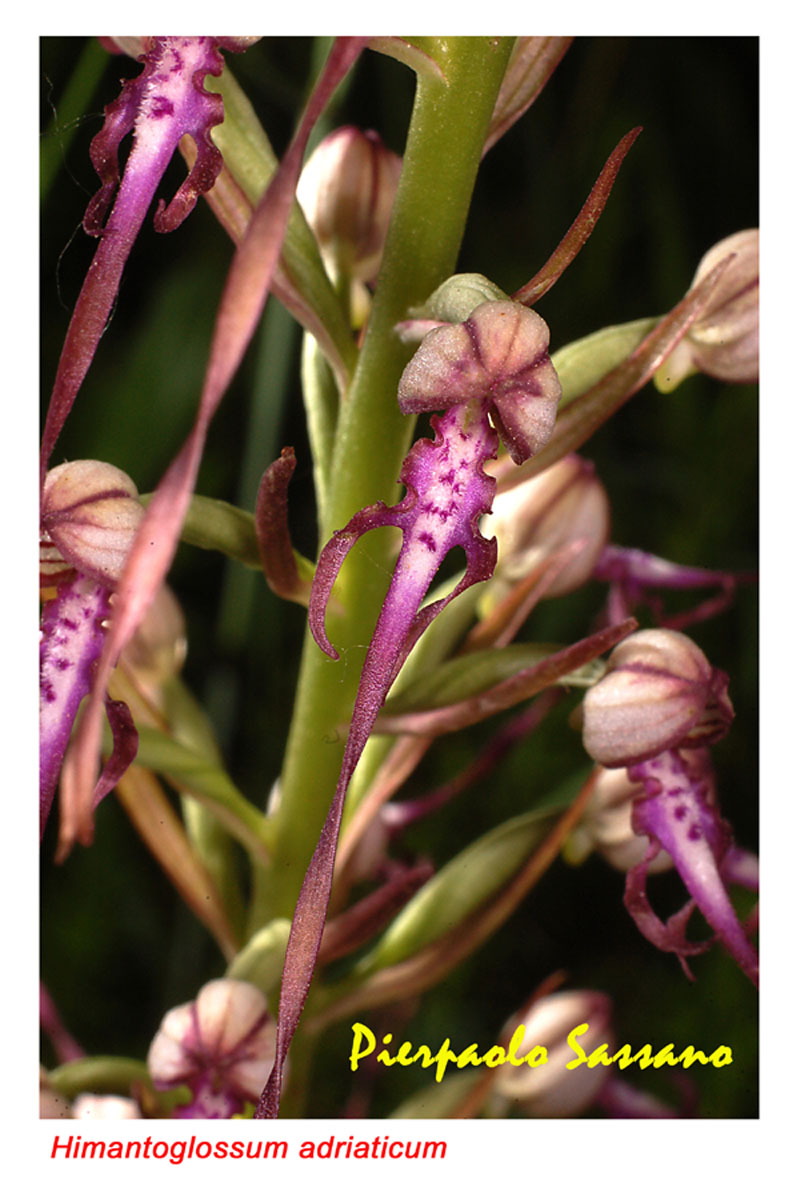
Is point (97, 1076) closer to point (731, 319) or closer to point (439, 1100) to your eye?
point (439, 1100)

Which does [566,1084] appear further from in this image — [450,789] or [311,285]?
[311,285]

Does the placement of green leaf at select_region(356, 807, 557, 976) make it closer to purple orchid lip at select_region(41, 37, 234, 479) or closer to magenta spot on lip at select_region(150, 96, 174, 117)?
purple orchid lip at select_region(41, 37, 234, 479)

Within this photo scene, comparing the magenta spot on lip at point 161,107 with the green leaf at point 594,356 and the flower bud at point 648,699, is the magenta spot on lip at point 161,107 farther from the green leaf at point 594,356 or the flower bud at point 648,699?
the flower bud at point 648,699

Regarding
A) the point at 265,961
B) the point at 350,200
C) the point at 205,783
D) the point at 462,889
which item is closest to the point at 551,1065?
the point at 462,889

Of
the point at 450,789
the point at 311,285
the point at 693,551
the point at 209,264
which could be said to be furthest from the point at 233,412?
the point at 311,285

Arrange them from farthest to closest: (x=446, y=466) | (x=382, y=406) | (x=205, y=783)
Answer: (x=205, y=783), (x=382, y=406), (x=446, y=466)

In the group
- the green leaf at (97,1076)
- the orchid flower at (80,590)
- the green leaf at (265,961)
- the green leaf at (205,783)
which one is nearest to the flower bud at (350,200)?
the orchid flower at (80,590)
